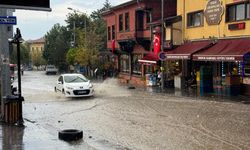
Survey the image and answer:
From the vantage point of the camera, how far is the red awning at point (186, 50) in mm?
28375

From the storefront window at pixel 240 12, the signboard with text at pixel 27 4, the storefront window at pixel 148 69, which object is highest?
the storefront window at pixel 240 12

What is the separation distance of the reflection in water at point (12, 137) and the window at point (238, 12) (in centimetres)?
1602

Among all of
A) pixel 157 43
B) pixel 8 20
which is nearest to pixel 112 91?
pixel 157 43

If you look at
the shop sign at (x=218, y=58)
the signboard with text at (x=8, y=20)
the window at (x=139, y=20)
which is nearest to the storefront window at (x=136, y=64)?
the window at (x=139, y=20)

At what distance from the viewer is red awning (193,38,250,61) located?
2323cm

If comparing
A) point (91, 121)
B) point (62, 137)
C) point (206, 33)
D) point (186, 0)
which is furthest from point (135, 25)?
point (62, 137)

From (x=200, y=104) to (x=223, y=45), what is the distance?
6.64m

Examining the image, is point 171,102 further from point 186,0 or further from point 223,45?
point 186,0

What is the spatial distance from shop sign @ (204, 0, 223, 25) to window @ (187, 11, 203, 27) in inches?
46.2

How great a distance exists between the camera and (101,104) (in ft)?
73.3

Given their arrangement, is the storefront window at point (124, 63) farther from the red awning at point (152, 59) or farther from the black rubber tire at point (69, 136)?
the black rubber tire at point (69, 136)

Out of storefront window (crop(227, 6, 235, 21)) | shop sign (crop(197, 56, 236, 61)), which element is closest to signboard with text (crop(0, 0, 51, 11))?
shop sign (crop(197, 56, 236, 61))

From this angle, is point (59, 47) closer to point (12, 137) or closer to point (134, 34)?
point (134, 34)

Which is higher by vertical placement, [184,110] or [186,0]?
[186,0]
